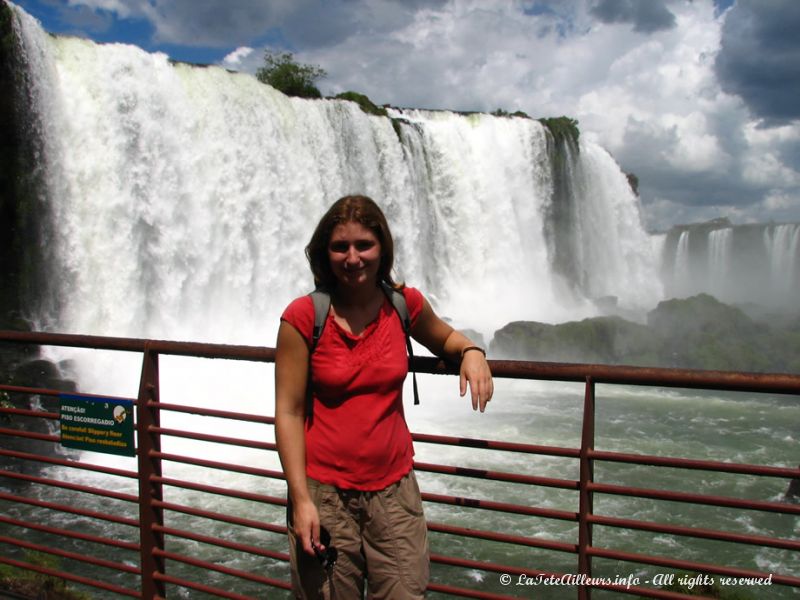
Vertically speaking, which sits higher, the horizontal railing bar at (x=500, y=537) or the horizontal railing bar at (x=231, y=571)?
the horizontal railing bar at (x=500, y=537)

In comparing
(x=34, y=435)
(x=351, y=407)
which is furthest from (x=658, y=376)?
(x=34, y=435)

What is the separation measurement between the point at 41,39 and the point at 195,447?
8.18 meters

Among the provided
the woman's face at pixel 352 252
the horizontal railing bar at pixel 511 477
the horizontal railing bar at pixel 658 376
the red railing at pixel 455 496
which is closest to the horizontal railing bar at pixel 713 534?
the red railing at pixel 455 496

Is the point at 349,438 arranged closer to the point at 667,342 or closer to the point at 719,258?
the point at 667,342

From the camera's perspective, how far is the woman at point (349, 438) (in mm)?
2027

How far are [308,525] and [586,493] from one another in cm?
95

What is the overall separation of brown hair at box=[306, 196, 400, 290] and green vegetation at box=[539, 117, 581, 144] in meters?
31.5

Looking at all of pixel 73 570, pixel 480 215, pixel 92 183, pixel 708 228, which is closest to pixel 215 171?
pixel 92 183

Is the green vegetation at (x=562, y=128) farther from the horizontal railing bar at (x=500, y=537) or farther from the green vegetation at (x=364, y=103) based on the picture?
the horizontal railing bar at (x=500, y=537)

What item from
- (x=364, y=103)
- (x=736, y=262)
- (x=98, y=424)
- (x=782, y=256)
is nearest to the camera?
(x=98, y=424)

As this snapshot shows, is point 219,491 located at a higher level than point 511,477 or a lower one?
lower

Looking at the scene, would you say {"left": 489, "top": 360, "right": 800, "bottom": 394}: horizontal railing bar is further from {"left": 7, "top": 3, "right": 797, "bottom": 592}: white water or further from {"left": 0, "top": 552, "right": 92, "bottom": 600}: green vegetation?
{"left": 7, "top": 3, "right": 797, "bottom": 592}: white water

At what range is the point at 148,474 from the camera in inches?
116

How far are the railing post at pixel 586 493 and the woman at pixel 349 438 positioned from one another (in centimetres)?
44
